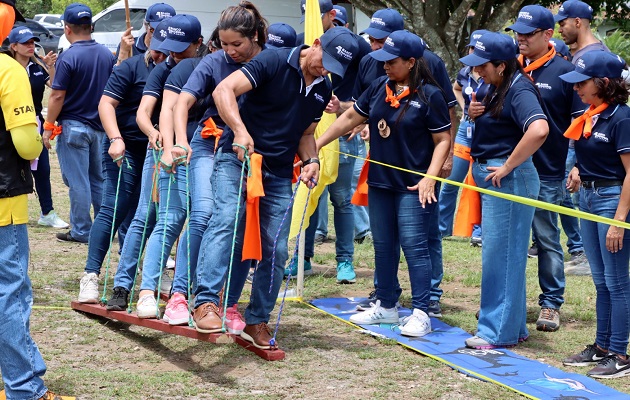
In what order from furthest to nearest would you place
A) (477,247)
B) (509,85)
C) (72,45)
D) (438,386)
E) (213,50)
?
1. (477,247)
2. (72,45)
3. (213,50)
4. (509,85)
5. (438,386)

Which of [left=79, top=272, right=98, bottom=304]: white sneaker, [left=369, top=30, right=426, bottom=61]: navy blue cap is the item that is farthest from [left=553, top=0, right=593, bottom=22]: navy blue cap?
[left=79, top=272, right=98, bottom=304]: white sneaker

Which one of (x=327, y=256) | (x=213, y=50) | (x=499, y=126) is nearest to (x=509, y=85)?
(x=499, y=126)

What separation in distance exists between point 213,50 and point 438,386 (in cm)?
276

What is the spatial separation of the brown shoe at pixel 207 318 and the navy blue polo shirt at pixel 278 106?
2.94 feet

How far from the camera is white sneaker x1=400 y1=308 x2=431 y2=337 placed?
→ 6.38 meters

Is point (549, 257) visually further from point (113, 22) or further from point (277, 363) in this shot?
point (113, 22)

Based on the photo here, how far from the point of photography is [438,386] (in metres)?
5.36

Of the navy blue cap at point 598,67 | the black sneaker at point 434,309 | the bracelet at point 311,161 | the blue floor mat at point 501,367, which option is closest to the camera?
the blue floor mat at point 501,367

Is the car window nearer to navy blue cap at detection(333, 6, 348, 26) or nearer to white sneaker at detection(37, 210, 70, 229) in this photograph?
white sneaker at detection(37, 210, 70, 229)

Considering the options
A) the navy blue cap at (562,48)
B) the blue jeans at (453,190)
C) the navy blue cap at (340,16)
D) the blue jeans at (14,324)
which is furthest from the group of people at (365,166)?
the blue jeans at (453,190)

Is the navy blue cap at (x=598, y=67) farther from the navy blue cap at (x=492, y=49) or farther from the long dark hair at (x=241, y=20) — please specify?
the long dark hair at (x=241, y=20)

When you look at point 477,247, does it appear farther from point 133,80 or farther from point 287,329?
point 133,80

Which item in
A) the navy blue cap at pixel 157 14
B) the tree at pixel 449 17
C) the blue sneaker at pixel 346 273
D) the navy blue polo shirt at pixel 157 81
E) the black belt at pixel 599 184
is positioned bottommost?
the blue sneaker at pixel 346 273

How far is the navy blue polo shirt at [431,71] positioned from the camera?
6730 mm
